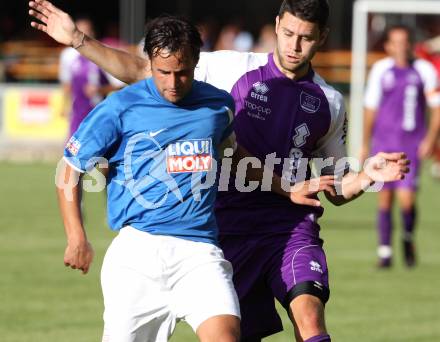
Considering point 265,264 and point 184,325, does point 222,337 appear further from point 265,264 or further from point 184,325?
point 184,325

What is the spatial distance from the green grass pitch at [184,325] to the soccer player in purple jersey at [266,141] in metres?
2.42

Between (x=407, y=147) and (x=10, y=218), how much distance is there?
5589 millimetres

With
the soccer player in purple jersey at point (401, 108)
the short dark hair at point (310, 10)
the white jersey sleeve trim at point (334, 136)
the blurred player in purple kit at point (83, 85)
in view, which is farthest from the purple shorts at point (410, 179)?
the short dark hair at point (310, 10)

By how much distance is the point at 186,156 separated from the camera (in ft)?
18.4

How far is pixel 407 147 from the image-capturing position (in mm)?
13117

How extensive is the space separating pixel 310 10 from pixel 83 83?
37.1 feet

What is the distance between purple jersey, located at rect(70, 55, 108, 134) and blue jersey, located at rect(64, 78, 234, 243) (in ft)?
36.4

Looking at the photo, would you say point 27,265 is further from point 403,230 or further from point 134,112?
point 134,112

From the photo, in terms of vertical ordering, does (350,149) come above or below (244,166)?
below

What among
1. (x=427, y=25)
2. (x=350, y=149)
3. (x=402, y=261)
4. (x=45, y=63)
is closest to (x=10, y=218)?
(x=402, y=261)

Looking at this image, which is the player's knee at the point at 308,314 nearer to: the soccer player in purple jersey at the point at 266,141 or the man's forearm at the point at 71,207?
the soccer player in purple jersey at the point at 266,141

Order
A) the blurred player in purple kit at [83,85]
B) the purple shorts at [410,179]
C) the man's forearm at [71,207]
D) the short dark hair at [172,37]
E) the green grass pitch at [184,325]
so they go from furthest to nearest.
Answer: the blurred player in purple kit at [83,85]
the purple shorts at [410,179]
the green grass pitch at [184,325]
the short dark hair at [172,37]
the man's forearm at [71,207]

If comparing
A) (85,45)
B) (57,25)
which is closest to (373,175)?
(85,45)

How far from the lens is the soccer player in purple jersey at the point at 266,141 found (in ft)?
20.6
